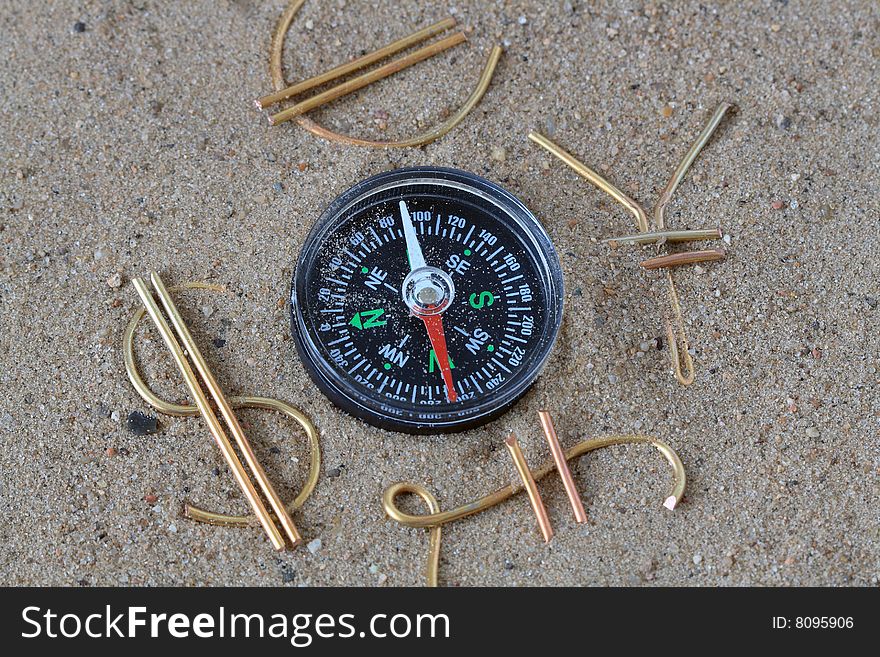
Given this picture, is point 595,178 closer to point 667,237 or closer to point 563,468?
point 667,237

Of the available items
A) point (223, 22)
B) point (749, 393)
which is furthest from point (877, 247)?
point (223, 22)

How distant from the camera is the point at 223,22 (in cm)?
180

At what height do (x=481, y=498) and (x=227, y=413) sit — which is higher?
(x=227, y=413)

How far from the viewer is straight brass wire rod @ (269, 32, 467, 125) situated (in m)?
1.73

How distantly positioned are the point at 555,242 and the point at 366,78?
465mm

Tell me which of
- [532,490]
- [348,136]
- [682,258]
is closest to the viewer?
[532,490]

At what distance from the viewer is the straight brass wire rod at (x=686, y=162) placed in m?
1.69

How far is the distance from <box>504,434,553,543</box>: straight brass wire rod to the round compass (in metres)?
0.08

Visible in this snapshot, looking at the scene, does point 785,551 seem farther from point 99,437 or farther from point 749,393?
point 99,437

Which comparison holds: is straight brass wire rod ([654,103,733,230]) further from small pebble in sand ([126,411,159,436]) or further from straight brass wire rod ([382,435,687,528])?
small pebble in sand ([126,411,159,436])

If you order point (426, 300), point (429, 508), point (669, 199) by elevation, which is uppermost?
point (669, 199)

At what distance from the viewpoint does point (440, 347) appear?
5.10 ft

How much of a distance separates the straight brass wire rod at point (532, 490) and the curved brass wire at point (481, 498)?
0.03m

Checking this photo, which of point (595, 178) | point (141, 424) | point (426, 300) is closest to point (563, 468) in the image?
point (426, 300)
